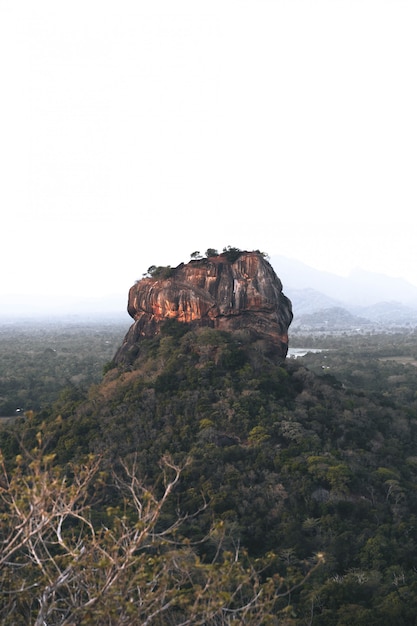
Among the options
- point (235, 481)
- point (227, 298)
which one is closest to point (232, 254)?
point (227, 298)

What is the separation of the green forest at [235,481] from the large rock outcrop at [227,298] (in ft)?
3.81

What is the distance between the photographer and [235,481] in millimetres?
20281

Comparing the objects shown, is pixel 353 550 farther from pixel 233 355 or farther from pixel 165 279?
pixel 165 279

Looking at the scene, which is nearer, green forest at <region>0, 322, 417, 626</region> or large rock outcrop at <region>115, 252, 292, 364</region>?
green forest at <region>0, 322, 417, 626</region>

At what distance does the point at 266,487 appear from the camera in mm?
19953

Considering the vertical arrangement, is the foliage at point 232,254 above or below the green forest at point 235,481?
above

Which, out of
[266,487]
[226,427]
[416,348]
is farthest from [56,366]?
[416,348]

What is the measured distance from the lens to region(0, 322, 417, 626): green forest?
34.3 feet

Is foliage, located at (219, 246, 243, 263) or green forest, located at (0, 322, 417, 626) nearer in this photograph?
green forest, located at (0, 322, 417, 626)

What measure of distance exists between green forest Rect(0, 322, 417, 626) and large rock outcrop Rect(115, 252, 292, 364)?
1.16 meters

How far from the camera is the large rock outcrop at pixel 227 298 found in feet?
99.9

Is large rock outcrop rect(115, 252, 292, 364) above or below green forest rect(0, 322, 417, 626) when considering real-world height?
above

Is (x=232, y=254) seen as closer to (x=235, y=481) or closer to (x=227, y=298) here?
(x=227, y=298)

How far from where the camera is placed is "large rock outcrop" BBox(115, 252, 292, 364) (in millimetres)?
30453
